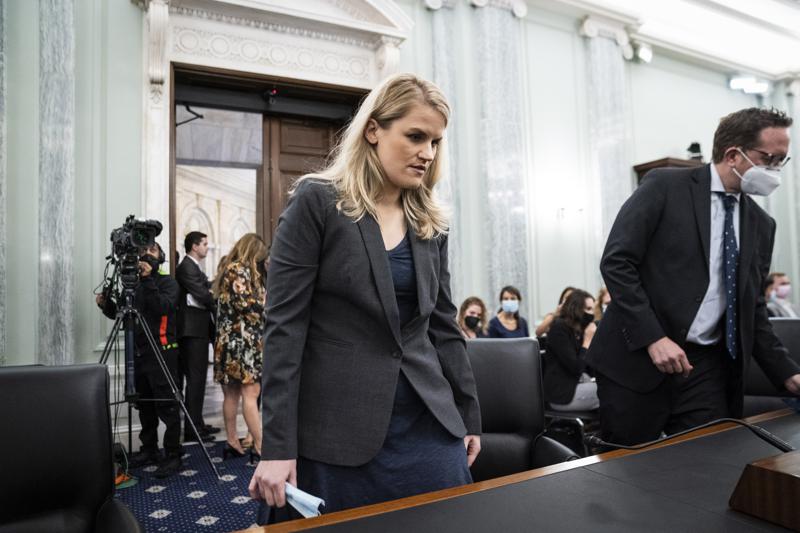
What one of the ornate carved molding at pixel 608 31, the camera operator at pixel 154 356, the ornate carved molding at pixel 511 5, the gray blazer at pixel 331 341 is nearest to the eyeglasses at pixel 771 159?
the gray blazer at pixel 331 341

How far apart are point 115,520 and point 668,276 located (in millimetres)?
1619

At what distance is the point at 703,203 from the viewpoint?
1.77 metres

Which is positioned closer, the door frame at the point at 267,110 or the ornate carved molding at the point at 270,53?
the ornate carved molding at the point at 270,53

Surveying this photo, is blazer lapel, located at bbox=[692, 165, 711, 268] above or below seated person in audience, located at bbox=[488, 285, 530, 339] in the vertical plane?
above

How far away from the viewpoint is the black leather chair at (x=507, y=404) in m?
1.89

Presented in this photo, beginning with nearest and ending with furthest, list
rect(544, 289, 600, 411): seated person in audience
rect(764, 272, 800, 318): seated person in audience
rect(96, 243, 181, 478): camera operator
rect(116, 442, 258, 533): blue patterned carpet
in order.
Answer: rect(116, 442, 258, 533): blue patterned carpet → rect(544, 289, 600, 411): seated person in audience → rect(96, 243, 181, 478): camera operator → rect(764, 272, 800, 318): seated person in audience

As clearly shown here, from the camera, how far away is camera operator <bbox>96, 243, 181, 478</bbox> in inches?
139

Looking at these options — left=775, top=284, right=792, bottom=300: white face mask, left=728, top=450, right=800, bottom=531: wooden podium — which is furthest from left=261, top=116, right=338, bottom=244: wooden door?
left=775, top=284, right=792, bottom=300: white face mask

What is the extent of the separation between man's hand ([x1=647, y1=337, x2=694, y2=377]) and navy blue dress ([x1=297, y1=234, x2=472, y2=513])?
0.73m

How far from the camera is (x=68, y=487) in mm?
1178

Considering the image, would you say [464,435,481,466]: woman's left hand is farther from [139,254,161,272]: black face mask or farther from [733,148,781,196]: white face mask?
[139,254,161,272]: black face mask

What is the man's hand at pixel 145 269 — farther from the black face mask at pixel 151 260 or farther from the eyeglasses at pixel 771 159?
the eyeglasses at pixel 771 159

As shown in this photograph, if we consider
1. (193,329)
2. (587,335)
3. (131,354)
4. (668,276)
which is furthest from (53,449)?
(587,335)

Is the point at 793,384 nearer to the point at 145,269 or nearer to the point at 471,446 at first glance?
the point at 471,446
